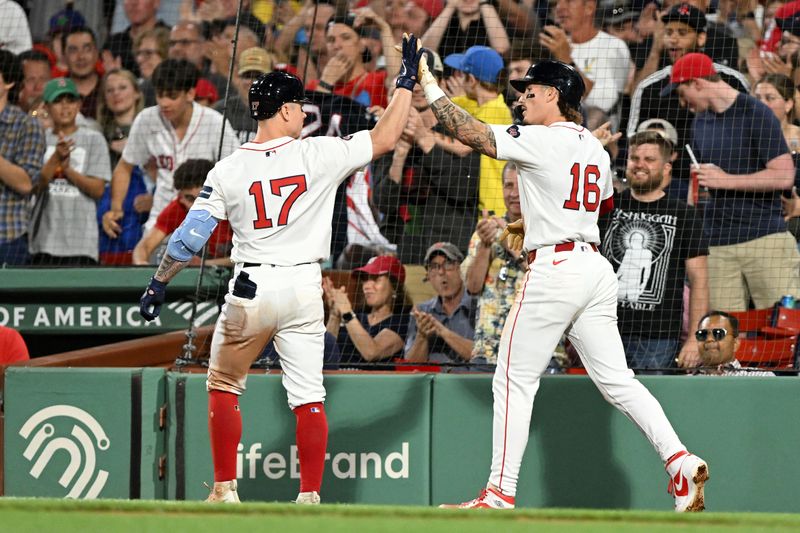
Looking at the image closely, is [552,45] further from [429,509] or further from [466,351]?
[429,509]

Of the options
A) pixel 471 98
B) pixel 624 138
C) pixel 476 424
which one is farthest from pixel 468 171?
pixel 476 424

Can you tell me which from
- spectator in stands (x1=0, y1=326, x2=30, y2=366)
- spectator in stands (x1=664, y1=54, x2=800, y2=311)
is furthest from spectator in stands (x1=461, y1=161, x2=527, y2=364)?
spectator in stands (x1=0, y1=326, x2=30, y2=366)

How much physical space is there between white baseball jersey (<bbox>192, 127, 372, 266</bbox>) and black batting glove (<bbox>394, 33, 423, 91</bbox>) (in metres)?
0.35

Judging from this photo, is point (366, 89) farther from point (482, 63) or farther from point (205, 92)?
point (205, 92)

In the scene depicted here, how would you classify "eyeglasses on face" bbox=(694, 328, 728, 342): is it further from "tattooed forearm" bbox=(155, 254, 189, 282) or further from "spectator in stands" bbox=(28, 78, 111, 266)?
"spectator in stands" bbox=(28, 78, 111, 266)

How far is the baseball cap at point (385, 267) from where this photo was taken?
22.5ft

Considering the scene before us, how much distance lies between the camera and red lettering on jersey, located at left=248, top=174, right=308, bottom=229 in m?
4.75

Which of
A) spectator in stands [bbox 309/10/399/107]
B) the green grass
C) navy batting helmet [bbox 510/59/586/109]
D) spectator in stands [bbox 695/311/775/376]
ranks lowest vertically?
the green grass

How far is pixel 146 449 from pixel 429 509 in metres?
2.89

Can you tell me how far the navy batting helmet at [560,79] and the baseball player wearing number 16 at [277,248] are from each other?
1.70 ft

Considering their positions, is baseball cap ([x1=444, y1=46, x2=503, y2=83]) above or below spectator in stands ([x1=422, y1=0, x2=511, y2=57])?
below

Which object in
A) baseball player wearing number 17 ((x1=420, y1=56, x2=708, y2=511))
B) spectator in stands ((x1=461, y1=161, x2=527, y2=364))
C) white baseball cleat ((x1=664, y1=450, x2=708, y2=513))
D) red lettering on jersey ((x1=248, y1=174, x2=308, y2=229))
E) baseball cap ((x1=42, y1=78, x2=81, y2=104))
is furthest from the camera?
baseball cap ((x1=42, y1=78, x2=81, y2=104))

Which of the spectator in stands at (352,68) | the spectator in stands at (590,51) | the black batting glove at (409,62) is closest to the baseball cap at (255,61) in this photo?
the spectator in stands at (352,68)

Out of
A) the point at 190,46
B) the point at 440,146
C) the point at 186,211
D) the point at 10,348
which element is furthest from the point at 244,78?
the point at 10,348
